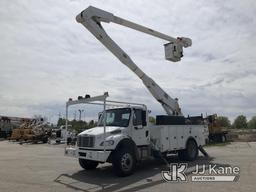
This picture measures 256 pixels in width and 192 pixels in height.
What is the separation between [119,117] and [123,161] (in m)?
1.96

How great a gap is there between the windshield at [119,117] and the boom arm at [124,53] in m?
3.00

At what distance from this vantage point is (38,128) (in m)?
39.0

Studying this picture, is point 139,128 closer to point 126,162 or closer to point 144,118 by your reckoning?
point 144,118

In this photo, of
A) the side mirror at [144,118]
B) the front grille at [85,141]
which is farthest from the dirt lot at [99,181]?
the side mirror at [144,118]

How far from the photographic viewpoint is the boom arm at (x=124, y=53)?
44.2 feet

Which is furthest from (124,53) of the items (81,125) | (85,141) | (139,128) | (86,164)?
(81,125)

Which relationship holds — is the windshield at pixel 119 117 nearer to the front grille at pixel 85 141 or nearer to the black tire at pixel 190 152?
the front grille at pixel 85 141

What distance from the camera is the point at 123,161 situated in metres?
10.9

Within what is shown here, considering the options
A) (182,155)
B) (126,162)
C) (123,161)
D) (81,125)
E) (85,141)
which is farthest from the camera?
(81,125)

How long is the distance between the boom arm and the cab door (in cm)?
311

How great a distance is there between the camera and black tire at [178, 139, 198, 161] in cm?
1472

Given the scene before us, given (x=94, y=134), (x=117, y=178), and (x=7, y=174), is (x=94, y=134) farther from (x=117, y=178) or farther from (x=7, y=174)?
(x=7, y=174)

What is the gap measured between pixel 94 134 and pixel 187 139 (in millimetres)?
5537

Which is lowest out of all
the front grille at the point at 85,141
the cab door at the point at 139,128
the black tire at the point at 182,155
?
the black tire at the point at 182,155
